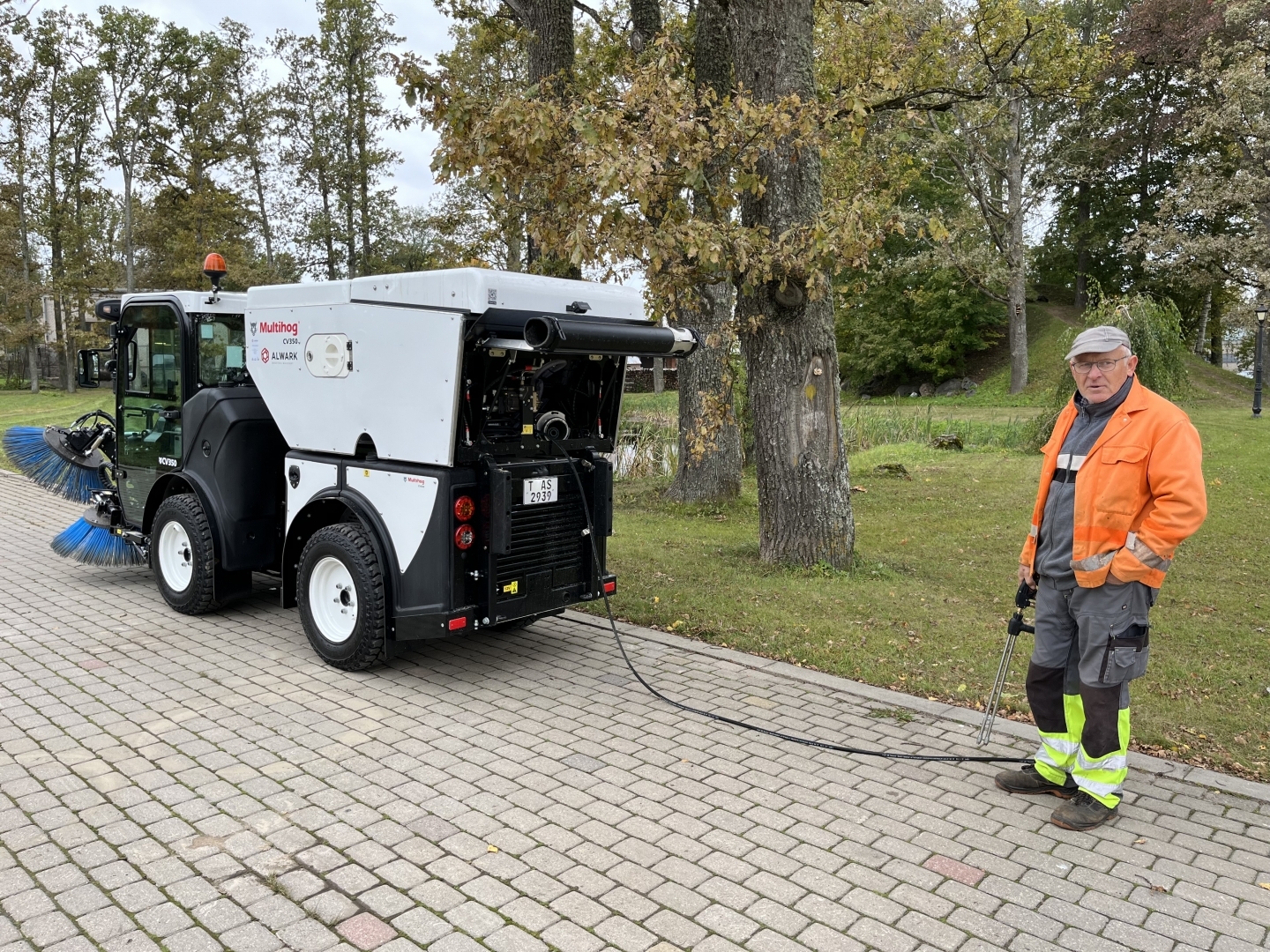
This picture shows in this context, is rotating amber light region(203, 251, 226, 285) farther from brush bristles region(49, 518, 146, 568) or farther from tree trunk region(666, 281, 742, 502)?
tree trunk region(666, 281, 742, 502)

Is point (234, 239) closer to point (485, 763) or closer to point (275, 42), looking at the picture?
point (275, 42)

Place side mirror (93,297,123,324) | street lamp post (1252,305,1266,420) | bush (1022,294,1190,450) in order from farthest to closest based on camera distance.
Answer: street lamp post (1252,305,1266,420) → bush (1022,294,1190,450) → side mirror (93,297,123,324)

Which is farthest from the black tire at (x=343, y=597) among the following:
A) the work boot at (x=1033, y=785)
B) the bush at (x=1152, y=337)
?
the bush at (x=1152, y=337)

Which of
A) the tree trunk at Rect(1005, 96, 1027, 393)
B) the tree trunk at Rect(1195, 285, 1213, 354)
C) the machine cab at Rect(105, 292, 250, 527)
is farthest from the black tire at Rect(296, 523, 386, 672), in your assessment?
the tree trunk at Rect(1195, 285, 1213, 354)

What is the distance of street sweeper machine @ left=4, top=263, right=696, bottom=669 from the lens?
208 inches

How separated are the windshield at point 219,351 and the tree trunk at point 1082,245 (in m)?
39.6

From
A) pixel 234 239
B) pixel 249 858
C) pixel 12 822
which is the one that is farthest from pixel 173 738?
pixel 234 239

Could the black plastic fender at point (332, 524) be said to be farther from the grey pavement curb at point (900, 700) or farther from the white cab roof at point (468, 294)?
the grey pavement curb at point (900, 700)

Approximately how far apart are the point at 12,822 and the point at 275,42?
36647 mm

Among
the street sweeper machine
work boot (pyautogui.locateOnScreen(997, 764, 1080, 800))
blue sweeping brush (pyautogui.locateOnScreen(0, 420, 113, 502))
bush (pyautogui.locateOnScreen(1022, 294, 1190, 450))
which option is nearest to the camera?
work boot (pyautogui.locateOnScreen(997, 764, 1080, 800))

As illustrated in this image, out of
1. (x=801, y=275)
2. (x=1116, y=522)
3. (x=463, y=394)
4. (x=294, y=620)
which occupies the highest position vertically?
(x=801, y=275)

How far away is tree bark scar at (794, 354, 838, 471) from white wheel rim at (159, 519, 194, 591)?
4777 millimetres

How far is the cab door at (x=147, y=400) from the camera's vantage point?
711 cm

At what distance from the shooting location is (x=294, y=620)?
698 cm
